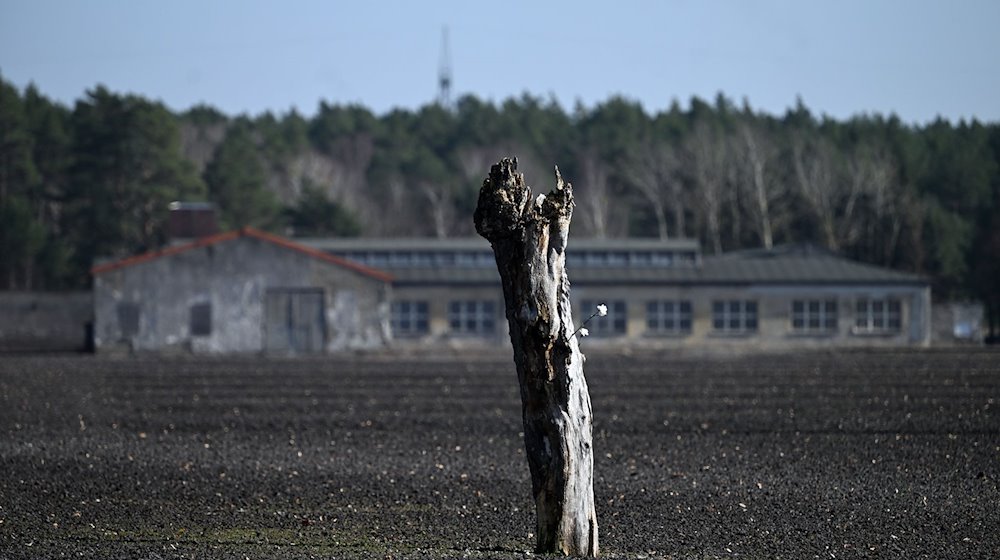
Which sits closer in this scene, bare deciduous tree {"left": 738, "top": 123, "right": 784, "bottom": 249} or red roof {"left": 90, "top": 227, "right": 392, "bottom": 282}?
red roof {"left": 90, "top": 227, "right": 392, "bottom": 282}

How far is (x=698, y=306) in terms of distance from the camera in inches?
2237

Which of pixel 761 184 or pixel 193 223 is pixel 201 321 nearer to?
pixel 193 223

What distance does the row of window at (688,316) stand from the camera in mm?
56406

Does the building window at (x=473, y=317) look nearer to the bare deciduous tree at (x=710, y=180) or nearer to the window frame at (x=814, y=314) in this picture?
the window frame at (x=814, y=314)

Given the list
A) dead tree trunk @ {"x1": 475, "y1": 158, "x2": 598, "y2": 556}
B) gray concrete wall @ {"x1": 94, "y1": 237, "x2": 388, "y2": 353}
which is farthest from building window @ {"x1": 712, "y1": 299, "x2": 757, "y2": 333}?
dead tree trunk @ {"x1": 475, "y1": 158, "x2": 598, "y2": 556}

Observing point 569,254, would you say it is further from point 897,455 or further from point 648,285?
point 897,455

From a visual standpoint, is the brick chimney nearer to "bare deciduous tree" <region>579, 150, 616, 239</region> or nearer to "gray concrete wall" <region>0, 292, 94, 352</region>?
"gray concrete wall" <region>0, 292, 94, 352</region>

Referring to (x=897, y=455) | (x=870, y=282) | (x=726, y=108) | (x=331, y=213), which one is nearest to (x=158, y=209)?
(x=331, y=213)

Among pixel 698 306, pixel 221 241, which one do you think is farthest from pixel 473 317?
pixel 221 241

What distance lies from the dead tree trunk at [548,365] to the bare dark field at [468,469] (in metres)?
0.56

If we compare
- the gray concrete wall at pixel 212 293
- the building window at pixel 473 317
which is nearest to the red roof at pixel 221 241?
the gray concrete wall at pixel 212 293

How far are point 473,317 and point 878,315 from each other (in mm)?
15651

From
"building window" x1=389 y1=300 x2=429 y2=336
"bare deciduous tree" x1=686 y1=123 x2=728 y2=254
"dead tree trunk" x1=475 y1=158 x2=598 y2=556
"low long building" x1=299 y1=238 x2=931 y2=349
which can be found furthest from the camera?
"bare deciduous tree" x1=686 y1=123 x2=728 y2=254

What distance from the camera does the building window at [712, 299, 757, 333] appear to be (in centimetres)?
5693
